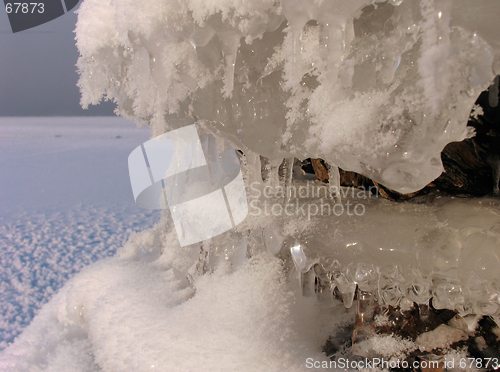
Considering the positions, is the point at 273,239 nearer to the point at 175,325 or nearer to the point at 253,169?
the point at 253,169

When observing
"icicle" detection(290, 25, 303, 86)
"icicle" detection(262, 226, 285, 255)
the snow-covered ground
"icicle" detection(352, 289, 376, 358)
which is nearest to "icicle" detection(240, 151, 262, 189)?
"icicle" detection(262, 226, 285, 255)

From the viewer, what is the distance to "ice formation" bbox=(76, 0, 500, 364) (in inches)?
13.9

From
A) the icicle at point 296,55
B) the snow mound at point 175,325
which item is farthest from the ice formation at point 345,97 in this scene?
the snow mound at point 175,325

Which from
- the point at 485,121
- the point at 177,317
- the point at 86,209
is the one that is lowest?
the point at 86,209

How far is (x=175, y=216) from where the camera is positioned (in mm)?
1094

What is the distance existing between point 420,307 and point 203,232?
0.59 metres

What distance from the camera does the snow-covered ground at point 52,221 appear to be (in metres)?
1.30

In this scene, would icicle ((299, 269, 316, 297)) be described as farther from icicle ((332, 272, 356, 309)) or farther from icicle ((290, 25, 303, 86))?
icicle ((290, 25, 303, 86))

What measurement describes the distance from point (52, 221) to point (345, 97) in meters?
2.29

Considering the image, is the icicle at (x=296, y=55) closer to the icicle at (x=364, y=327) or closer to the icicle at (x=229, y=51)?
the icicle at (x=229, y=51)

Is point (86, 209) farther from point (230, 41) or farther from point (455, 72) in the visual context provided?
point (455, 72)

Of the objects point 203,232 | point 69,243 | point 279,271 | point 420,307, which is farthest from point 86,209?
point 420,307

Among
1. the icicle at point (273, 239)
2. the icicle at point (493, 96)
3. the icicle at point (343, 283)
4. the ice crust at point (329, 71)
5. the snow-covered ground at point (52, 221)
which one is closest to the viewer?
the ice crust at point (329, 71)

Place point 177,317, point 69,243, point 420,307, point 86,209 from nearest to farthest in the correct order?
point 420,307
point 177,317
point 69,243
point 86,209
